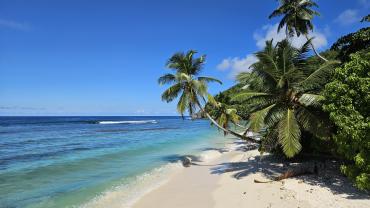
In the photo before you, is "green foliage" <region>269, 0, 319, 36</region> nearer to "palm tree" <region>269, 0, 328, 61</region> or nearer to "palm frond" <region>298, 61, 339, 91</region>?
"palm tree" <region>269, 0, 328, 61</region>

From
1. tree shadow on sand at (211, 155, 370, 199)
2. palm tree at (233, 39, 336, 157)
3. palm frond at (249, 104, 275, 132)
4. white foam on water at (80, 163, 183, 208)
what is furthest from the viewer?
palm frond at (249, 104, 275, 132)

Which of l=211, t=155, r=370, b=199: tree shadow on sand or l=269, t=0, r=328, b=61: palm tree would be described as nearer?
l=211, t=155, r=370, b=199: tree shadow on sand

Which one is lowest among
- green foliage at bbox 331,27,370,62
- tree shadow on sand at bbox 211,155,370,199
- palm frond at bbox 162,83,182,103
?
tree shadow on sand at bbox 211,155,370,199

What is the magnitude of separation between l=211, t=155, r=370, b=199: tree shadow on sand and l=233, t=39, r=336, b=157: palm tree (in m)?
1.27

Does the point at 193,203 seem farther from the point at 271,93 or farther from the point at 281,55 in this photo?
the point at 281,55

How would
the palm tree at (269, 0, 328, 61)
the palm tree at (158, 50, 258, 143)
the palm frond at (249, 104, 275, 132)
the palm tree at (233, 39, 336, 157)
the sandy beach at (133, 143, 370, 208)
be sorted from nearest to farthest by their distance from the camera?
the sandy beach at (133, 143, 370, 208), the palm tree at (233, 39, 336, 157), the palm frond at (249, 104, 275, 132), the palm tree at (158, 50, 258, 143), the palm tree at (269, 0, 328, 61)

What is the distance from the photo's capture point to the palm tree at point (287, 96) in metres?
10.6

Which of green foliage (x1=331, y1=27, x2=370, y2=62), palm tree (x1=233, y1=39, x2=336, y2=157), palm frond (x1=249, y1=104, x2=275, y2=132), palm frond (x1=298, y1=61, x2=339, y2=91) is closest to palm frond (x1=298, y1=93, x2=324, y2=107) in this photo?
palm tree (x1=233, y1=39, x2=336, y2=157)

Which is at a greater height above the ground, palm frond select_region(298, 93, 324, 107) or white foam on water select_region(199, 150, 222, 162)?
palm frond select_region(298, 93, 324, 107)

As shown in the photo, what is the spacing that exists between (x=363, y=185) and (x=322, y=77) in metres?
3.96

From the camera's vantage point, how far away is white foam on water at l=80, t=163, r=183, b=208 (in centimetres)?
984

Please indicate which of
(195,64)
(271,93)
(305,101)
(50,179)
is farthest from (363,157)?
(50,179)

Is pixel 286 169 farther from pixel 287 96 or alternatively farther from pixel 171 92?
pixel 171 92

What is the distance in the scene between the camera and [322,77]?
10750 millimetres
